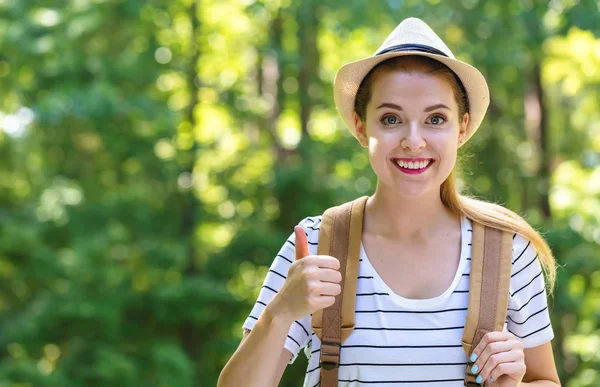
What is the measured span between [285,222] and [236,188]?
630 millimetres

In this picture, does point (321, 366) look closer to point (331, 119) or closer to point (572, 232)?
point (572, 232)

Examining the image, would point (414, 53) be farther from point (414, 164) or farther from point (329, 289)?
point (329, 289)

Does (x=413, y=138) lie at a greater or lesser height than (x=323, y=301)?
greater

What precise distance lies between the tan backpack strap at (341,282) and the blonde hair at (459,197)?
0.19m

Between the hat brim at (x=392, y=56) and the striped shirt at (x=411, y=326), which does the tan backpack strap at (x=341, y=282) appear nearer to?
the striped shirt at (x=411, y=326)

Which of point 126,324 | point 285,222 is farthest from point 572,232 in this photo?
point 126,324

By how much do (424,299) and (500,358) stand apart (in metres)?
0.20

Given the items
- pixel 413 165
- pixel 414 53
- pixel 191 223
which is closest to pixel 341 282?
pixel 413 165

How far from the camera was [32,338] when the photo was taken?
833 cm

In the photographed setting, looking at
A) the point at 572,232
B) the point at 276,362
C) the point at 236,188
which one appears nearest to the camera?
the point at 276,362

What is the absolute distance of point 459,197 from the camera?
6.30ft

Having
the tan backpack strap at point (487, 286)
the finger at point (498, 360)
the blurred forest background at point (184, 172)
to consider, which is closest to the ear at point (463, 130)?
the tan backpack strap at point (487, 286)

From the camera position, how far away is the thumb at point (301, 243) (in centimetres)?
167

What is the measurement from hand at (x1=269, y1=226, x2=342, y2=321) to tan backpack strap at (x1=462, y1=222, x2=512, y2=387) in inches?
11.2
